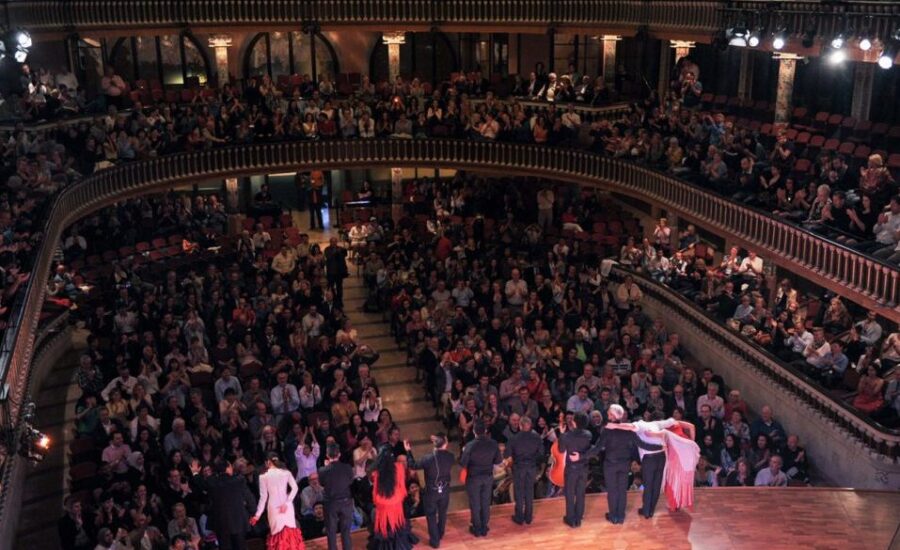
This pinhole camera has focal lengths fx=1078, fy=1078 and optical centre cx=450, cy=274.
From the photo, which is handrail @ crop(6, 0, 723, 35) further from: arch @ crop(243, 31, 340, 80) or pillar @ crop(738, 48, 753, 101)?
arch @ crop(243, 31, 340, 80)

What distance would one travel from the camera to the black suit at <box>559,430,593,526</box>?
11305 mm

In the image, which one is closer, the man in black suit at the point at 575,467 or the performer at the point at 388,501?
the performer at the point at 388,501

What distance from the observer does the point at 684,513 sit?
1234 cm

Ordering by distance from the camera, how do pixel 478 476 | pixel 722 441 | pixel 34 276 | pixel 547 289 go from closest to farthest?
pixel 478 476 < pixel 34 276 < pixel 722 441 < pixel 547 289

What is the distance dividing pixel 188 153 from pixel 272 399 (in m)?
9.52

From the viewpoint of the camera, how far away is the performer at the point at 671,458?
1159cm

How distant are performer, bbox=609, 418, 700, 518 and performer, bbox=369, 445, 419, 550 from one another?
245 centimetres

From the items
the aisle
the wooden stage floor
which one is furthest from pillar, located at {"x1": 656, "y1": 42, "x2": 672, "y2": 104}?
the wooden stage floor

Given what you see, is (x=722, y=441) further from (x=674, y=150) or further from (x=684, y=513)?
(x=674, y=150)

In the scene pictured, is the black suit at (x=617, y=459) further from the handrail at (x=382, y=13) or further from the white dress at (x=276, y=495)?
the handrail at (x=382, y=13)

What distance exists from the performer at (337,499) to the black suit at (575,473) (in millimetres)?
2301

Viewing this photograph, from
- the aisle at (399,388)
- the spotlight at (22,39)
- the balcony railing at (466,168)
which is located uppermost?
the spotlight at (22,39)

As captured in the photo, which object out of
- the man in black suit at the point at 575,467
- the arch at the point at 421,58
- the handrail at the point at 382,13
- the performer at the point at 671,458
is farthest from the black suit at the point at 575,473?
the arch at the point at 421,58

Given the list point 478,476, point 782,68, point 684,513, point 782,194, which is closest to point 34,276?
point 478,476
